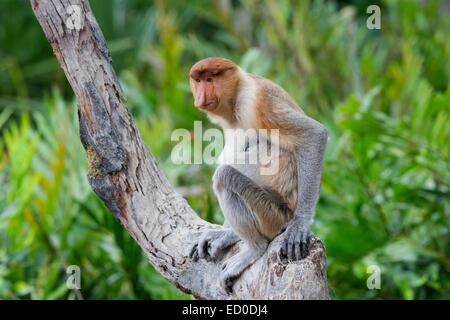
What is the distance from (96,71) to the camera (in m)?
3.52

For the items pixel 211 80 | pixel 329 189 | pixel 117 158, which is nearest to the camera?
pixel 117 158

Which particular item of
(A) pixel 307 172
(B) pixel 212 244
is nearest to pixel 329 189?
(A) pixel 307 172

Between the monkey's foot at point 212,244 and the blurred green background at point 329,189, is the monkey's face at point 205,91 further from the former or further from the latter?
the blurred green background at point 329,189

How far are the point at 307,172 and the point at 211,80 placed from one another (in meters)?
0.69

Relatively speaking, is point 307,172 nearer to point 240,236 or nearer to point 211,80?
point 240,236

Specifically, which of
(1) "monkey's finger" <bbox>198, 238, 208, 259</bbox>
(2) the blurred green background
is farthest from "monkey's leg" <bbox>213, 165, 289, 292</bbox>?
(2) the blurred green background

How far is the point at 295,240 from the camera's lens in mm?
3258

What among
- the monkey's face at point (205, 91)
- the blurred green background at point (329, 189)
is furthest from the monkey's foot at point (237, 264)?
the blurred green background at point (329, 189)

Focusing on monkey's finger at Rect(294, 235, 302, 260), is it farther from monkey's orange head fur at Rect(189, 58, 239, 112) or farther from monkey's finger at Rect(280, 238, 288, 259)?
monkey's orange head fur at Rect(189, 58, 239, 112)

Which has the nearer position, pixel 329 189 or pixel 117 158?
pixel 117 158

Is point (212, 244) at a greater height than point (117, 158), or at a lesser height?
lesser

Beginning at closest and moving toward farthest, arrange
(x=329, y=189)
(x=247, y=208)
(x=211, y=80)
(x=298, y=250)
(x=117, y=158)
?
1. (x=298, y=250)
2. (x=117, y=158)
3. (x=247, y=208)
4. (x=211, y=80)
5. (x=329, y=189)

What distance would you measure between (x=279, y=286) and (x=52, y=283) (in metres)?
2.83

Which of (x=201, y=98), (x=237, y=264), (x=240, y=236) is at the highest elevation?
(x=201, y=98)
